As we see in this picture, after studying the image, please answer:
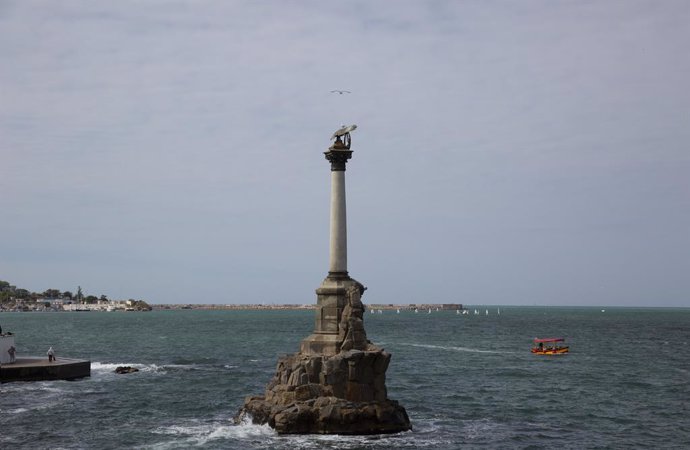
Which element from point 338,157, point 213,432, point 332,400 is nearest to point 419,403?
point 332,400

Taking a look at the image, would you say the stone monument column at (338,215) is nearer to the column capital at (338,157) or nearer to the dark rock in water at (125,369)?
the column capital at (338,157)

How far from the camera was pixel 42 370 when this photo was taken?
49.0 metres

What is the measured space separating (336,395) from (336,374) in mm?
844

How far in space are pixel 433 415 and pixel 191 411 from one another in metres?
11.6

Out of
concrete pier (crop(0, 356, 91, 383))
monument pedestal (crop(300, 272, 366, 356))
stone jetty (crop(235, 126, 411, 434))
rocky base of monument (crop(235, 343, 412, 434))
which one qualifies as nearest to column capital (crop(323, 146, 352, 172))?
stone jetty (crop(235, 126, 411, 434))

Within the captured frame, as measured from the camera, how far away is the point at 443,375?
55.4 m

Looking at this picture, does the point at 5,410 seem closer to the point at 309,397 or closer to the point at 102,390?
the point at 102,390

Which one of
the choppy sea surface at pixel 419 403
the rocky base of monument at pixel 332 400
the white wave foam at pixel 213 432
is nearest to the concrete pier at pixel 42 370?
the choppy sea surface at pixel 419 403

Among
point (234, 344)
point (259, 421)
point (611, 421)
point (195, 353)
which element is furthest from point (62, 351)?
point (611, 421)

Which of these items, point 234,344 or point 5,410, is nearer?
point 5,410

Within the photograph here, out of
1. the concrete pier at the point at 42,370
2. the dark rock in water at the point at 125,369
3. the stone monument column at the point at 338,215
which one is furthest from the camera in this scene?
the dark rock in water at the point at 125,369

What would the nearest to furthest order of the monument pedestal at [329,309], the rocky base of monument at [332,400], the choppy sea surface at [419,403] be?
1. the rocky base of monument at [332,400]
2. the choppy sea surface at [419,403]
3. the monument pedestal at [329,309]

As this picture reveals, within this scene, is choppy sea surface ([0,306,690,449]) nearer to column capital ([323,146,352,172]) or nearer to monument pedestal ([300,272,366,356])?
monument pedestal ([300,272,366,356])

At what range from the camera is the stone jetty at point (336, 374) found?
31344mm
